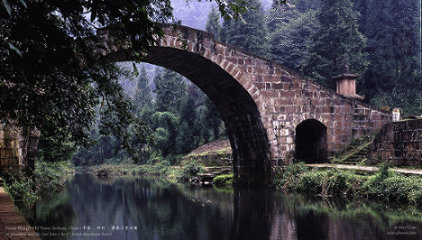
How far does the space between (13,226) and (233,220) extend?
4.50m

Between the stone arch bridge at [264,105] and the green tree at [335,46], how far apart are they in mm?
10573

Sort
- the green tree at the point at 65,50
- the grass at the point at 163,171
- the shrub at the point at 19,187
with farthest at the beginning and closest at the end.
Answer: the grass at the point at 163,171, the shrub at the point at 19,187, the green tree at the point at 65,50

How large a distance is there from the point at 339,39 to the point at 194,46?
15745mm

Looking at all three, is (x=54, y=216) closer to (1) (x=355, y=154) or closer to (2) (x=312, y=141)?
(1) (x=355, y=154)

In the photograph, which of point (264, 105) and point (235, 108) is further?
point (235, 108)

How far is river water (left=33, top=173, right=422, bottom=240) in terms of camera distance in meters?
6.26

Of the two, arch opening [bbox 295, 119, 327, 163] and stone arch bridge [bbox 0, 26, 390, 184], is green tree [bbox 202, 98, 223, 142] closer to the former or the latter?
arch opening [bbox 295, 119, 327, 163]

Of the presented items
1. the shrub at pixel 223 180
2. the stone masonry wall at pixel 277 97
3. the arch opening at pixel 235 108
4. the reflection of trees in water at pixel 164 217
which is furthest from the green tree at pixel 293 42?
the reflection of trees in water at pixel 164 217

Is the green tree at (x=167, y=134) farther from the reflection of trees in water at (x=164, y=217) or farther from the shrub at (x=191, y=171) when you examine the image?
the reflection of trees in water at (x=164, y=217)

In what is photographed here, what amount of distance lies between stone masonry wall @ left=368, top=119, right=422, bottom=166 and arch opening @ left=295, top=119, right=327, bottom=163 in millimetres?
2225

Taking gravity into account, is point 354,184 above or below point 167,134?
below

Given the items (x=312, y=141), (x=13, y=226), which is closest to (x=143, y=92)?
(x=312, y=141)

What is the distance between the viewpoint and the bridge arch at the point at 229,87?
12891mm

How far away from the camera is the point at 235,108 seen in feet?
49.3
